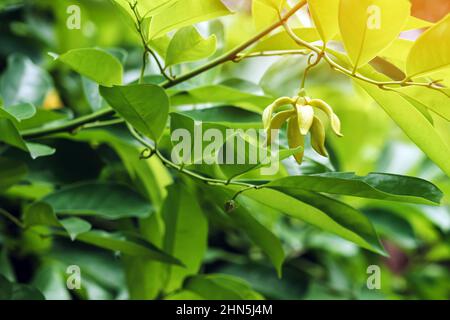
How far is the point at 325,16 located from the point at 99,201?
0.39 meters

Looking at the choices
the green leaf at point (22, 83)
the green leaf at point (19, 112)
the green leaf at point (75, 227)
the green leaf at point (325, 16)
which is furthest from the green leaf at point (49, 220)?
the green leaf at point (325, 16)

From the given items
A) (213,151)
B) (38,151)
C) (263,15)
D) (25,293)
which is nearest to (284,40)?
(263,15)

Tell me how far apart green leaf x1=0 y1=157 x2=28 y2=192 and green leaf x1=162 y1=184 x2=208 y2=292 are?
0.18 metres

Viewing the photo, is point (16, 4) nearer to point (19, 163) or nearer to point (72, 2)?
point (72, 2)

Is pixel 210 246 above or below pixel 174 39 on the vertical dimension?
below

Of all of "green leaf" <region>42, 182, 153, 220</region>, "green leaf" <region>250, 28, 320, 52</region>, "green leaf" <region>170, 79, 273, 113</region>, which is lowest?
"green leaf" <region>42, 182, 153, 220</region>

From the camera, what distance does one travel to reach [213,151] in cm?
56

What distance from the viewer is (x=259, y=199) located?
23.3 inches

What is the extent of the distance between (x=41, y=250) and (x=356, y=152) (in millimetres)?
635

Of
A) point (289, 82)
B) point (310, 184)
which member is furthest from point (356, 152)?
point (310, 184)

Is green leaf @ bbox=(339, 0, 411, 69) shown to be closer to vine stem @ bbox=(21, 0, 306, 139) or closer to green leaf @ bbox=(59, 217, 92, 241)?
vine stem @ bbox=(21, 0, 306, 139)

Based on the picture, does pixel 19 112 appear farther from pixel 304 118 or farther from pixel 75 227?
pixel 304 118

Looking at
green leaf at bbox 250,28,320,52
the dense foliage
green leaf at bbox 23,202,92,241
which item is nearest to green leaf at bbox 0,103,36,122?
the dense foliage

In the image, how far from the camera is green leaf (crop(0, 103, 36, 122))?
1.78 ft
